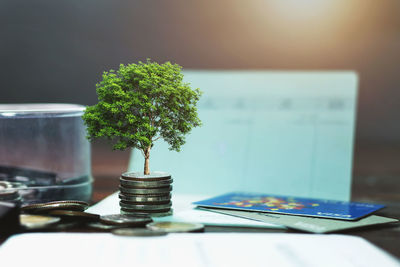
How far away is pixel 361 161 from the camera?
190cm

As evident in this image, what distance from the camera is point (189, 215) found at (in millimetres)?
1062

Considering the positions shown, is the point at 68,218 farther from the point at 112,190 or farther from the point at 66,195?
the point at 112,190

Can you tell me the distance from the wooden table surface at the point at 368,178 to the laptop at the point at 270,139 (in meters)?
0.10

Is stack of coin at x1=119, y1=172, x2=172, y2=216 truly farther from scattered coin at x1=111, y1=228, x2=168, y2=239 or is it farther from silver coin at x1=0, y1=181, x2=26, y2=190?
silver coin at x1=0, y1=181, x2=26, y2=190

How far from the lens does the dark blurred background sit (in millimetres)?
1952

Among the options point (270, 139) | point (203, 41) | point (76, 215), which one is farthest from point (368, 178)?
point (76, 215)

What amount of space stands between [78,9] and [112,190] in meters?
0.86

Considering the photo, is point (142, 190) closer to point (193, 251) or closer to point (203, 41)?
point (193, 251)

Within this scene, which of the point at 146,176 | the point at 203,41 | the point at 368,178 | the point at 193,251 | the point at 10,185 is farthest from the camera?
the point at 203,41

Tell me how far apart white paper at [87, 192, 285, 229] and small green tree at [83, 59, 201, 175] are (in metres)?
0.14

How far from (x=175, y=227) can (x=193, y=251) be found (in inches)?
5.5

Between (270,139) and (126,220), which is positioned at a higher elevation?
(270,139)

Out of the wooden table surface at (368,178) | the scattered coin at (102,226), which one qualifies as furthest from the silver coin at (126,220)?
the wooden table surface at (368,178)

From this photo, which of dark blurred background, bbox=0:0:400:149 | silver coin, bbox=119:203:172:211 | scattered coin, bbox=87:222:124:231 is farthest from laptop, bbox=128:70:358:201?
scattered coin, bbox=87:222:124:231
